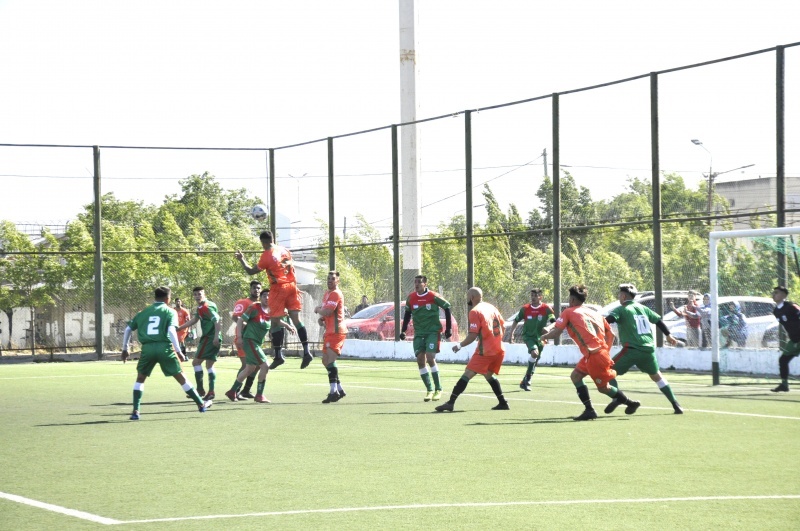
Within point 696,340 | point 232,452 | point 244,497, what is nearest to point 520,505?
point 244,497

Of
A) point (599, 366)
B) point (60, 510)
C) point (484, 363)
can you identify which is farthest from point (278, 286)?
point (60, 510)

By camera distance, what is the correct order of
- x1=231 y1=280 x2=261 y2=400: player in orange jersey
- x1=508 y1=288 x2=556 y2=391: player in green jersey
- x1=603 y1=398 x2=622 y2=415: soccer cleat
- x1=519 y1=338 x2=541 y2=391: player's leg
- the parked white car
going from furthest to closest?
the parked white car → x1=508 y1=288 x2=556 y2=391: player in green jersey → x1=519 y1=338 x2=541 y2=391: player's leg → x1=231 y1=280 x2=261 y2=400: player in orange jersey → x1=603 y1=398 x2=622 y2=415: soccer cleat

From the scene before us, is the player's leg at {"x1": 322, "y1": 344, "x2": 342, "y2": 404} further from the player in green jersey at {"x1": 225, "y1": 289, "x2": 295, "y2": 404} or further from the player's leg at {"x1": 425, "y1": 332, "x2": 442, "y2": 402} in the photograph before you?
the player's leg at {"x1": 425, "y1": 332, "x2": 442, "y2": 402}

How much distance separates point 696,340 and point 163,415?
578 inches

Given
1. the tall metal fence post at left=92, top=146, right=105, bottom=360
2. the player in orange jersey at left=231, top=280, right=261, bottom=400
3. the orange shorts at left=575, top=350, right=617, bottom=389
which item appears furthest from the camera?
the tall metal fence post at left=92, top=146, right=105, bottom=360

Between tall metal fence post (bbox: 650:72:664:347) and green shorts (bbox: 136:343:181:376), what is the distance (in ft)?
44.9

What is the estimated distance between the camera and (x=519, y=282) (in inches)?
1645

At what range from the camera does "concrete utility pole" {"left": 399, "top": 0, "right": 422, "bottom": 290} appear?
37000mm

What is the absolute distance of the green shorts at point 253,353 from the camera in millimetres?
18625

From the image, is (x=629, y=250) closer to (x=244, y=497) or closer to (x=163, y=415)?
(x=163, y=415)

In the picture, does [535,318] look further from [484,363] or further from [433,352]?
[484,363]

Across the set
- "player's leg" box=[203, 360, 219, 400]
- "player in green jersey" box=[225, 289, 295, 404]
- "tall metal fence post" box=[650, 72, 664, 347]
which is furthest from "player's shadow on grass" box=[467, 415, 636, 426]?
"tall metal fence post" box=[650, 72, 664, 347]

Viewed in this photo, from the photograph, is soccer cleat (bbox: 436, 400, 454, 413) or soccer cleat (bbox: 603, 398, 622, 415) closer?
soccer cleat (bbox: 603, 398, 622, 415)

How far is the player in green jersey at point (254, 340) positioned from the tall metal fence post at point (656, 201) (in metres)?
10.8
